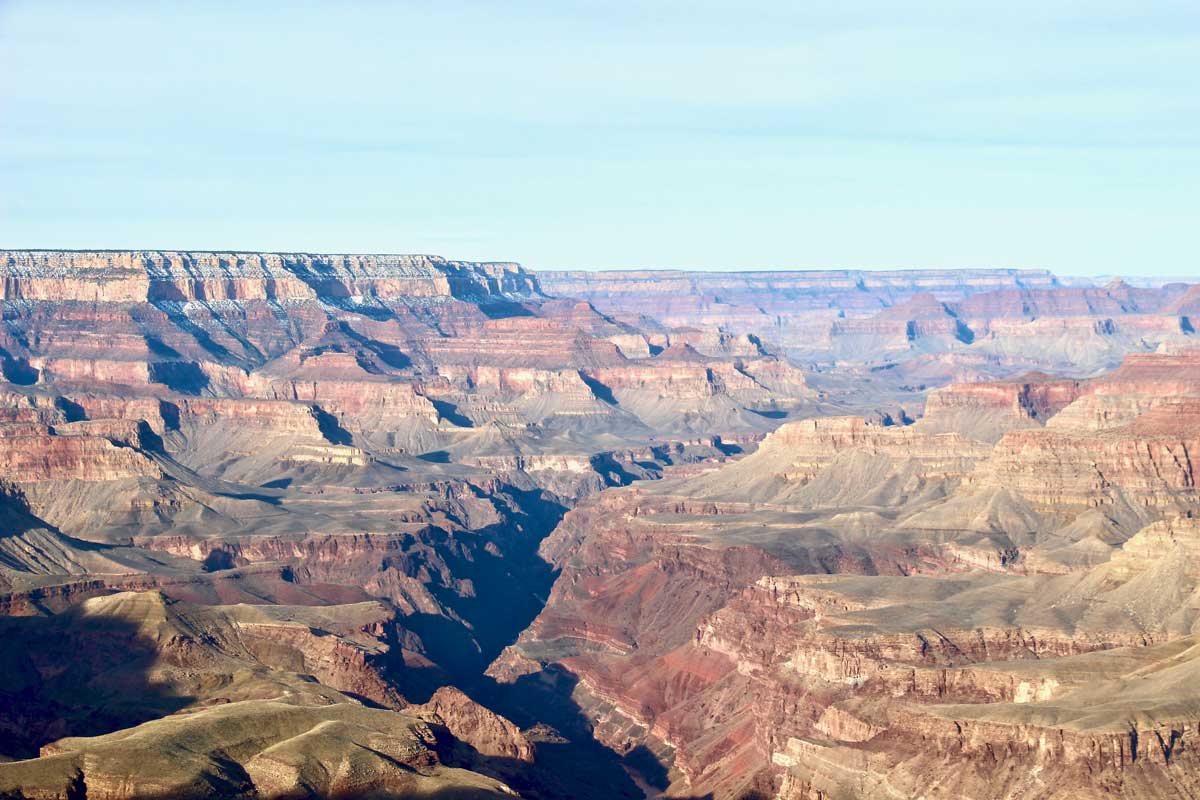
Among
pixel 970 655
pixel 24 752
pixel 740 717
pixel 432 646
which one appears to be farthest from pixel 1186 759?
pixel 432 646

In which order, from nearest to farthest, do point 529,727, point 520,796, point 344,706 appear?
point 520,796, point 344,706, point 529,727

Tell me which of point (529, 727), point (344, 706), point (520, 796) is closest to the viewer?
point (520, 796)

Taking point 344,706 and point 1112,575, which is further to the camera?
point 1112,575

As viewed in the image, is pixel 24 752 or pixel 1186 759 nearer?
pixel 1186 759

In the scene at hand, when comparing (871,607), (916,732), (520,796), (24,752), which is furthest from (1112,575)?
(24,752)

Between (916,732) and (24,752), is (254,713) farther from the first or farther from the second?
(916,732)

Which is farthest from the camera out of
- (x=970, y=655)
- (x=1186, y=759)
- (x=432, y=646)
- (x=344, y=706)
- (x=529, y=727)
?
(x=432, y=646)

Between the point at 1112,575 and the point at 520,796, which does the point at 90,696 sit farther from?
the point at 1112,575

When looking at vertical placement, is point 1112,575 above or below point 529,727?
above

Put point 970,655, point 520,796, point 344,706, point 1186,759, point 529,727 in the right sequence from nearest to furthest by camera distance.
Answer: point 1186,759 → point 520,796 → point 344,706 → point 970,655 → point 529,727
